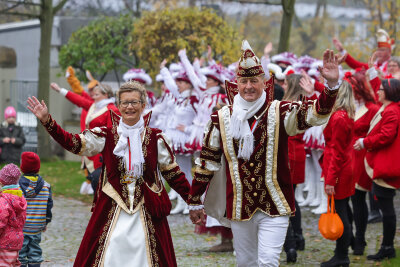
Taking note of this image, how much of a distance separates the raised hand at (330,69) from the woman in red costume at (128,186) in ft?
4.52

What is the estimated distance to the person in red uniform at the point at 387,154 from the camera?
7.38 meters

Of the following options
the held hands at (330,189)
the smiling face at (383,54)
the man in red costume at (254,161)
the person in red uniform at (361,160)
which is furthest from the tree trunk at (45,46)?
the man in red costume at (254,161)

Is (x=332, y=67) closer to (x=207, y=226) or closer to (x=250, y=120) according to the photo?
(x=250, y=120)

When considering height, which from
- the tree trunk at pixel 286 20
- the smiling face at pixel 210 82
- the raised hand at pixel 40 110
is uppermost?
the tree trunk at pixel 286 20

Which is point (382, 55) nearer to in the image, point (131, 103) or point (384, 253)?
point (384, 253)

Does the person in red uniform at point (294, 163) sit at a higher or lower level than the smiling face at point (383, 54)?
lower

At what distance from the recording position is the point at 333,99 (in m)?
4.98

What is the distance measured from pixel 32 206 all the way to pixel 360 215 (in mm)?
3534

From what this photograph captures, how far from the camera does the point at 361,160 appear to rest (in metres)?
8.12

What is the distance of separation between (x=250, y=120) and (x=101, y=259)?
4.96 ft

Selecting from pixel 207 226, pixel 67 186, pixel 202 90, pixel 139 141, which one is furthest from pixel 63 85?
pixel 139 141

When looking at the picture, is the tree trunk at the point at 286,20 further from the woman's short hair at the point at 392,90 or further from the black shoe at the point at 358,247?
the black shoe at the point at 358,247

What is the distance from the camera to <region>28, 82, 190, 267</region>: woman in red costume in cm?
529

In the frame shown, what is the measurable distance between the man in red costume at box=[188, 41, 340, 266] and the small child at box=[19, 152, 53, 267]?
67.8 inches
